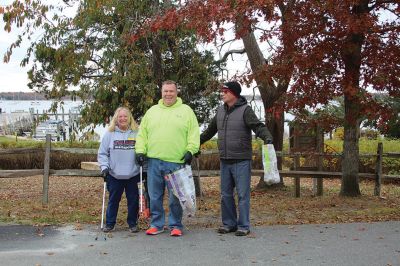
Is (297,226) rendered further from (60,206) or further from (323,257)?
(60,206)

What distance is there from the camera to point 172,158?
679 centimetres

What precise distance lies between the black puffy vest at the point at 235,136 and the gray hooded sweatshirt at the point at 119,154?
1117 mm

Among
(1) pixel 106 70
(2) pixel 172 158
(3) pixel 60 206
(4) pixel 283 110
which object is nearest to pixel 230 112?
(2) pixel 172 158

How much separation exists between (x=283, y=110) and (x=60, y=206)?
4.16 meters

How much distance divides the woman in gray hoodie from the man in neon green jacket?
0.23 meters

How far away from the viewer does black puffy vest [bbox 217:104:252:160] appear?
678cm

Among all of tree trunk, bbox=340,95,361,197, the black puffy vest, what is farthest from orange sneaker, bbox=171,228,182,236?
tree trunk, bbox=340,95,361,197

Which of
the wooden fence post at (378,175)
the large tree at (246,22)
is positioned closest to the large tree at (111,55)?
the large tree at (246,22)

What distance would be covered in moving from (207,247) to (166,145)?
131 cm

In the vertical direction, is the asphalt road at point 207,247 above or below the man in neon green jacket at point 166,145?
below

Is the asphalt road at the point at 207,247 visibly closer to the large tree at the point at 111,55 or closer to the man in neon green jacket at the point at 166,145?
the man in neon green jacket at the point at 166,145

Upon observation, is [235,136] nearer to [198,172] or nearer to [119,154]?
[119,154]

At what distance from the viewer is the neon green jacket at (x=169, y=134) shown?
6.75 meters

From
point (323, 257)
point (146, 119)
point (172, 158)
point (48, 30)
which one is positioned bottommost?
point (323, 257)
